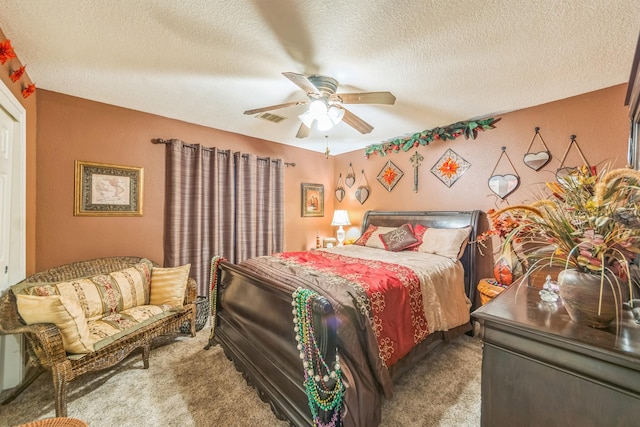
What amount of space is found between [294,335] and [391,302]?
2.44 feet

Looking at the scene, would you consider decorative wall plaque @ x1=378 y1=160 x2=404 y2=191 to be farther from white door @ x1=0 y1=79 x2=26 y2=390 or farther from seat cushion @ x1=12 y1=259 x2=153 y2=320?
white door @ x1=0 y1=79 x2=26 y2=390

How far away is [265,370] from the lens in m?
1.80

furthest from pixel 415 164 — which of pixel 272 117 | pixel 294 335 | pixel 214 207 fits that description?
pixel 294 335

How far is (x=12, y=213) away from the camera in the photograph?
79.7 inches

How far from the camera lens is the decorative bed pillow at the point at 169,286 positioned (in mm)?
2588

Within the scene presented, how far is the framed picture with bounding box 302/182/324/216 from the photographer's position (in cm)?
462

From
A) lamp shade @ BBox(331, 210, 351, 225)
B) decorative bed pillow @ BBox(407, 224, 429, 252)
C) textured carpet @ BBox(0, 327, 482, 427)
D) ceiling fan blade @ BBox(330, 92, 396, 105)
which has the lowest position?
textured carpet @ BBox(0, 327, 482, 427)

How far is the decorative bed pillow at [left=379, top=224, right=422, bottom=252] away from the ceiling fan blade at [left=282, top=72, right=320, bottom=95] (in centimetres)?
→ 211

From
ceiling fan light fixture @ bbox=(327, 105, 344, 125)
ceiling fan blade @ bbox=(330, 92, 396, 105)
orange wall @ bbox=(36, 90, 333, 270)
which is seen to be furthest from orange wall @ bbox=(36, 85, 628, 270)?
ceiling fan light fixture @ bbox=(327, 105, 344, 125)

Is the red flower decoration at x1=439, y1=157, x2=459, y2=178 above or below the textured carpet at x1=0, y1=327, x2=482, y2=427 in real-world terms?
above

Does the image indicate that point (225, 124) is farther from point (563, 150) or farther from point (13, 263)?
point (563, 150)

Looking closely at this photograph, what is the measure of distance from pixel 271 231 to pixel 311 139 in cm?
159

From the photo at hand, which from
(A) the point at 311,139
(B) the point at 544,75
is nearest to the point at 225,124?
(A) the point at 311,139

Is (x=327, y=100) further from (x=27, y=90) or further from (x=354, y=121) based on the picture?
(x=27, y=90)
